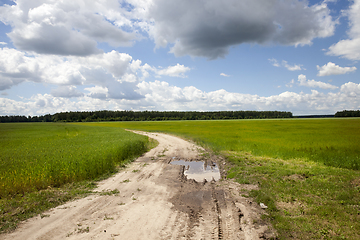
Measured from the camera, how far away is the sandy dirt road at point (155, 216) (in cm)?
552

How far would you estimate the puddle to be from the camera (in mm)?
11958

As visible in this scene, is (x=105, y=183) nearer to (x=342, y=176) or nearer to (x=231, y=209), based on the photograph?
(x=231, y=209)

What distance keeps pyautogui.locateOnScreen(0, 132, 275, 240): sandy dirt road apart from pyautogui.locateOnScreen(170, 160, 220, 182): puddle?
1.64 meters

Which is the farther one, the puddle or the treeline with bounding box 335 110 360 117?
the treeline with bounding box 335 110 360 117

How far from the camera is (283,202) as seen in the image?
783cm

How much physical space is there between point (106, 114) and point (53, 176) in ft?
598

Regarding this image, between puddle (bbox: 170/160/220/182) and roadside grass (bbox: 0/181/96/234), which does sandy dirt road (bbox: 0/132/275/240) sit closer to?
roadside grass (bbox: 0/181/96/234)

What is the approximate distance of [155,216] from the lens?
6516 mm

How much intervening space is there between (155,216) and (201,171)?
7.46 meters

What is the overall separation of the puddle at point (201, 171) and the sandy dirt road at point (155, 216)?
164 centimetres

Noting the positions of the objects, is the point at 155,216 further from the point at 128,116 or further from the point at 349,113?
the point at 349,113

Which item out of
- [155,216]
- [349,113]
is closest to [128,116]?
[155,216]

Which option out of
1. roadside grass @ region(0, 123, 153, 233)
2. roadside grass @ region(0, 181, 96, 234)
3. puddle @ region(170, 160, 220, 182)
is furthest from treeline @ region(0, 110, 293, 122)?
roadside grass @ region(0, 181, 96, 234)

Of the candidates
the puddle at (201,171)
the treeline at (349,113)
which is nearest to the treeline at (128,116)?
the treeline at (349,113)
